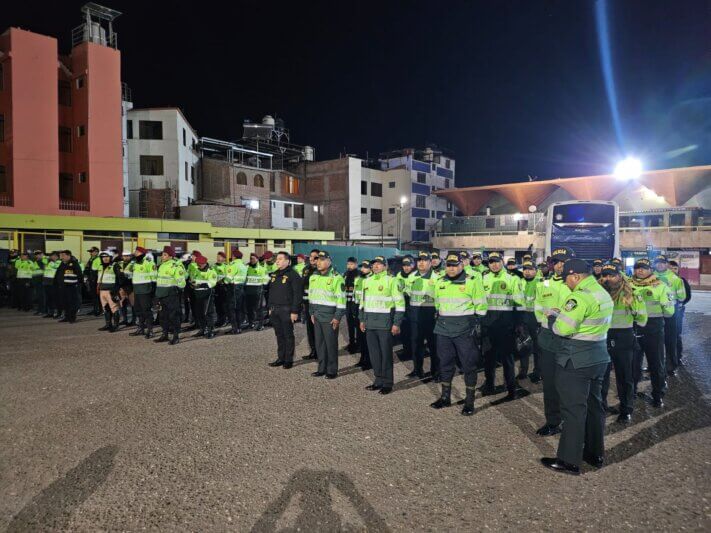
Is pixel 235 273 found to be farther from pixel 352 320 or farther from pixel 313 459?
pixel 313 459

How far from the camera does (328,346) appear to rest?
23.0ft

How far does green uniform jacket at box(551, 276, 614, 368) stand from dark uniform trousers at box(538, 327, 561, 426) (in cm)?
67

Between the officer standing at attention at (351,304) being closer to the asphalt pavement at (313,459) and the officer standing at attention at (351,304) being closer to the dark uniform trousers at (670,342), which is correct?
the asphalt pavement at (313,459)

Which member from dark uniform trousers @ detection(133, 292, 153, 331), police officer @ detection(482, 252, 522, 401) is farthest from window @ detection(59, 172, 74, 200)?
police officer @ detection(482, 252, 522, 401)

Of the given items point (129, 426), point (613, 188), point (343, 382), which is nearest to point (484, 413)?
point (343, 382)

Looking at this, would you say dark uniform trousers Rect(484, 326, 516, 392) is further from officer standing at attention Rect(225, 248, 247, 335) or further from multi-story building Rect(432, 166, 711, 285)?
multi-story building Rect(432, 166, 711, 285)

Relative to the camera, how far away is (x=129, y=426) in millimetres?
4949

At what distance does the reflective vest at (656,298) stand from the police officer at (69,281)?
13033mm

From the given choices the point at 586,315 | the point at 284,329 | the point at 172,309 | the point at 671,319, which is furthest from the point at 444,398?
the point at 172,309

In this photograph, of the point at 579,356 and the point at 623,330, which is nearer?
the point at 579,356

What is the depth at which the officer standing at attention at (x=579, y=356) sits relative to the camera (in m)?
3.89

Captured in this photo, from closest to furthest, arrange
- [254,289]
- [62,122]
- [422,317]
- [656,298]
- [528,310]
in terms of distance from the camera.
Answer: [656,298] → [528,310] → [422,317] → [254,289] → [62,122]

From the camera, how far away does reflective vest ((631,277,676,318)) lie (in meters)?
5.89

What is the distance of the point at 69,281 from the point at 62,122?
25192 mm
